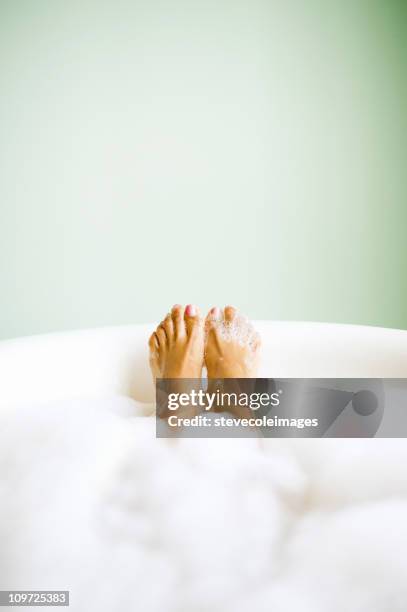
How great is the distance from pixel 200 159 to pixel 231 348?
2.12 ft

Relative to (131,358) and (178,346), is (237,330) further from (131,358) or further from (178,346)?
(131,358)

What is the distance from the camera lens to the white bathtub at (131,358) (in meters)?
1.12

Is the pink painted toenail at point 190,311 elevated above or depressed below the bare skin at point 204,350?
above

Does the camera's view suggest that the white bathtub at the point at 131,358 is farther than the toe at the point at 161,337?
No

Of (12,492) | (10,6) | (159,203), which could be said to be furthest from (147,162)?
(12,492)

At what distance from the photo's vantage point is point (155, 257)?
1622 mm

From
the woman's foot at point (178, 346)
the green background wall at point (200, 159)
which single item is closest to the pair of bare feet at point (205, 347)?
the woman's foot at point (178, 346)

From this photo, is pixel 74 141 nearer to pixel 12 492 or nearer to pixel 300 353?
pixel 300 353

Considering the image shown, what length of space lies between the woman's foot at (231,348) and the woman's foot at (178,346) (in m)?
0.02

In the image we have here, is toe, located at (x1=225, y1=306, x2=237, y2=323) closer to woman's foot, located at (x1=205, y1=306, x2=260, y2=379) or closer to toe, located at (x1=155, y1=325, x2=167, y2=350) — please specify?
woman's foot, located at (x1=205, y1=306, x2=260, y2=379)

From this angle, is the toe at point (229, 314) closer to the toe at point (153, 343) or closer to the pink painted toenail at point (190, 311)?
the pink painted toenail at point (190, 311)

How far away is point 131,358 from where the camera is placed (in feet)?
4.00

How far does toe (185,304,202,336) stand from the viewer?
4.23ft

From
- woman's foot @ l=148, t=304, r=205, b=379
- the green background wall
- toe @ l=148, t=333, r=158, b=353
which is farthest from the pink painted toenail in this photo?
the green background wall
